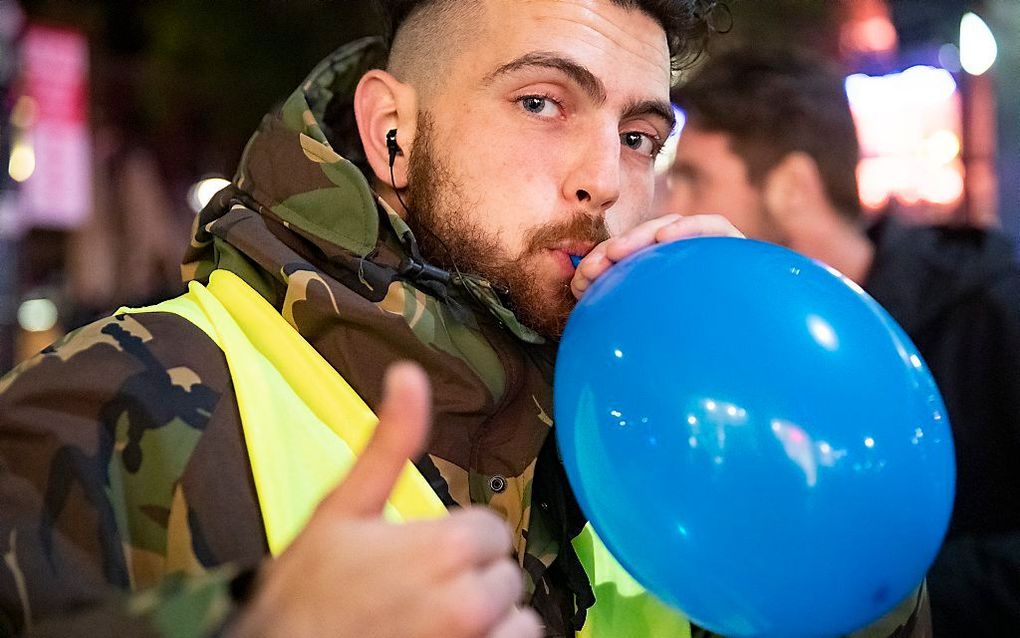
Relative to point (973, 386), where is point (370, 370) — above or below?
above

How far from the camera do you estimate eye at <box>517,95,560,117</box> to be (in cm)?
190

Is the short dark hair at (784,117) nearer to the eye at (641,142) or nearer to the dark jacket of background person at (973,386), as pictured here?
the dark jacket of background person at (973,386)

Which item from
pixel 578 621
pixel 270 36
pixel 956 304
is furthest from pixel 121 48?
pixel 578 621

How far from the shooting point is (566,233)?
5.94ft

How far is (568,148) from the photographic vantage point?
1849mm

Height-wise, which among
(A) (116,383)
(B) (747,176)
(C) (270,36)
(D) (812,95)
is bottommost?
(C) (270,36)

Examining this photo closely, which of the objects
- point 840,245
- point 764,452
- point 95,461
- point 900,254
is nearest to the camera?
point 764,452

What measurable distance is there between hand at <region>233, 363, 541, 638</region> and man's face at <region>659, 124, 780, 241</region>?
9.10 ft

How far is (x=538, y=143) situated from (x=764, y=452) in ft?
2.91

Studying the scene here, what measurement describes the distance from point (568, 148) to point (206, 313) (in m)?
0.73

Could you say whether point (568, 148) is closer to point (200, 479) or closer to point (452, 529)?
point (200, 479)

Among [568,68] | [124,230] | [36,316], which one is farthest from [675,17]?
[124,230]

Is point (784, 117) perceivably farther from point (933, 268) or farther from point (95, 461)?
point (95, 461)

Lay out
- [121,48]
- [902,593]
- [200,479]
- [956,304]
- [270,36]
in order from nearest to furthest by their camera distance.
A: [902,593]
[200,479]
[956,304]
[270,36]
[121,48]
